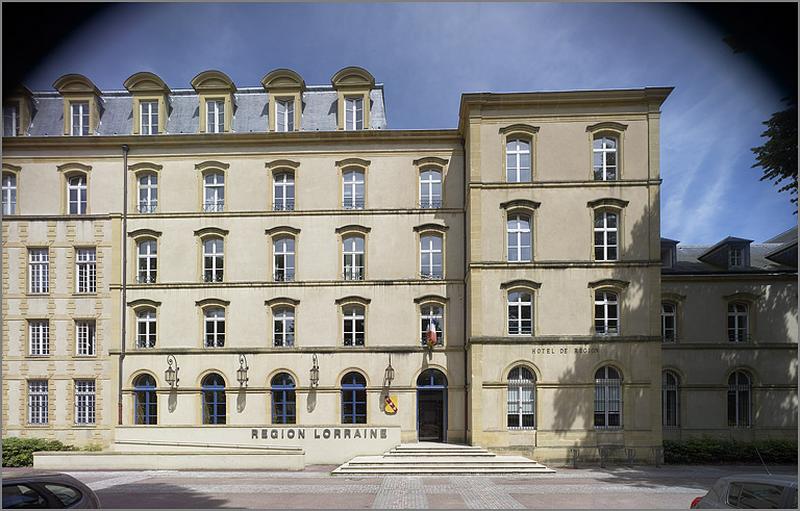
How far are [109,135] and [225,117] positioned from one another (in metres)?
5.39

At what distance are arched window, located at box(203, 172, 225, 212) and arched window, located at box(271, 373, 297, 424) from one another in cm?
815

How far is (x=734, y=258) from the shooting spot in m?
30.8

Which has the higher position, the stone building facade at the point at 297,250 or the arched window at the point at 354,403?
the stone building facade at the point at 297,250

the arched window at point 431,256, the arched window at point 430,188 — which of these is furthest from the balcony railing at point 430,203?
the arched window at point 431,256

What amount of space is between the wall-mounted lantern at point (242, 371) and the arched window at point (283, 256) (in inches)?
154

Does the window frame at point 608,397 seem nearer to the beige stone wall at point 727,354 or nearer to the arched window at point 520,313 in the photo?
the arched window at point 520,313

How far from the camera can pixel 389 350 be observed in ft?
90.4

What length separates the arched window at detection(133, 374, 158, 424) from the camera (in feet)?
91.5

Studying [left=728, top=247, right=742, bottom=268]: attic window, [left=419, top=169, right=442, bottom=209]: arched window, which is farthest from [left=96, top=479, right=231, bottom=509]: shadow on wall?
[left=728, top=247, right=742, bottom=268]: attic window

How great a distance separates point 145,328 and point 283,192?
869cm

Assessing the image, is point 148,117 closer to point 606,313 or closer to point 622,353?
point 606,313

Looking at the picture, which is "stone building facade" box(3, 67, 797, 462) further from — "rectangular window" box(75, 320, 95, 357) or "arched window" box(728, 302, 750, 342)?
"arched window" box(728, 302, 750, 342)

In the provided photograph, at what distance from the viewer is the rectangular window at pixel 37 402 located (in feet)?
92.4

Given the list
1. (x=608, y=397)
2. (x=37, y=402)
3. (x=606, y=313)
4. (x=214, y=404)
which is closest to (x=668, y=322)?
(x=606, y=313)
